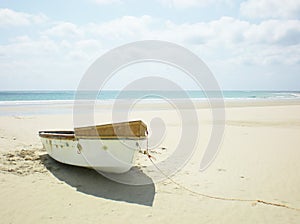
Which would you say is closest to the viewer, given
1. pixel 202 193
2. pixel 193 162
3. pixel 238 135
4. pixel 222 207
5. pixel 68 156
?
pixel 222 207

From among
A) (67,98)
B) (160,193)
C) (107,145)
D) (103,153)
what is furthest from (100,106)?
(160,193)

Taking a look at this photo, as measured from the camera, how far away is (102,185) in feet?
17.4

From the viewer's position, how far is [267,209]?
173 inches

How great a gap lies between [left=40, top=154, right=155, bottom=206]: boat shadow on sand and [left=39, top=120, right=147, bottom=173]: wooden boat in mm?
272

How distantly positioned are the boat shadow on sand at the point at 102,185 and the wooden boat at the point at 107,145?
0.27m

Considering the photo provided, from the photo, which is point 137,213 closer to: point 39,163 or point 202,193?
point 202,193

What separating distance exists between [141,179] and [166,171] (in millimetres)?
839

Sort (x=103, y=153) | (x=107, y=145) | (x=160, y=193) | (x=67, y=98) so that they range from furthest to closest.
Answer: (x=67, y=98)
(x=103, y=153)
(x=107, y=145)
(x=160, y=193)

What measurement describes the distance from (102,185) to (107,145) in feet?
2.67

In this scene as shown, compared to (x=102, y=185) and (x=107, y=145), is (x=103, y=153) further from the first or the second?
(x=102, y=185)

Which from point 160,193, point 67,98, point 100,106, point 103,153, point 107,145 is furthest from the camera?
point 67,98

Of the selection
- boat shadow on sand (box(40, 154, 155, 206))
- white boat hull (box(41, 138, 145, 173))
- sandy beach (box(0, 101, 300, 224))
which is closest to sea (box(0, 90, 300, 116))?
boat shadow on sand (box(40, 154, 155, 206))

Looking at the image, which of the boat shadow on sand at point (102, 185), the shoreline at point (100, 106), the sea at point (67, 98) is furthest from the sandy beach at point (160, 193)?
the sea at point (67, 98)

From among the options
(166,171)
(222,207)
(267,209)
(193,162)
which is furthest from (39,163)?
(267,209)
